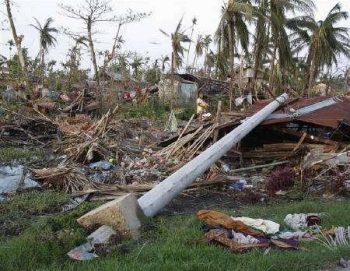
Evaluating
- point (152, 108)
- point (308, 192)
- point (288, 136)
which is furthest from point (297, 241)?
point (152, 108)

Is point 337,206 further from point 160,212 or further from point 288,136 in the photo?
point 288,136

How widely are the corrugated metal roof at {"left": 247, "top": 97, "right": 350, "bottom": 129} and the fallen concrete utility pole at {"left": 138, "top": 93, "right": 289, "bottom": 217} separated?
58 cm

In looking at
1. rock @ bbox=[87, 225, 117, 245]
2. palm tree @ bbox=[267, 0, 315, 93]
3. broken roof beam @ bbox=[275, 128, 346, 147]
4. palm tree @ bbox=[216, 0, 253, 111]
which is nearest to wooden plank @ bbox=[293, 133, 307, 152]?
broken roof beam @ bbox=[275, 128, 346, 147]

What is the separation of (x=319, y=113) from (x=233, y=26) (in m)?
17.4

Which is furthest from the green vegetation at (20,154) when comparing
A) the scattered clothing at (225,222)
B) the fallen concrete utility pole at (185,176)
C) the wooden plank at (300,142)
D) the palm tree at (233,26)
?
the palm tree at (233,26)

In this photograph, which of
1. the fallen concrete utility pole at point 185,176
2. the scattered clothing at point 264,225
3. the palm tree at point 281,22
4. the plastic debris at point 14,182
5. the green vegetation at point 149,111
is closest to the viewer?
the scattered clothing at point 264,225

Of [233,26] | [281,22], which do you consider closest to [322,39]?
[281,22]

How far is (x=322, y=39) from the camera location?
3412 cm

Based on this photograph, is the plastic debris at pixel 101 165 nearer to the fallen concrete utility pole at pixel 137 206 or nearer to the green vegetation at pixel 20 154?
the green vegetation at pixel 20 154

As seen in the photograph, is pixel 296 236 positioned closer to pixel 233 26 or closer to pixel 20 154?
pixel 20 154

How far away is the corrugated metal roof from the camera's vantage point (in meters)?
10.5

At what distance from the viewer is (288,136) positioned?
37.6 ft

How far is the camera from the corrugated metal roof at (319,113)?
10516mm

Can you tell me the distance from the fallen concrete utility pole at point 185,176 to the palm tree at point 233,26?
1599 centimetres
